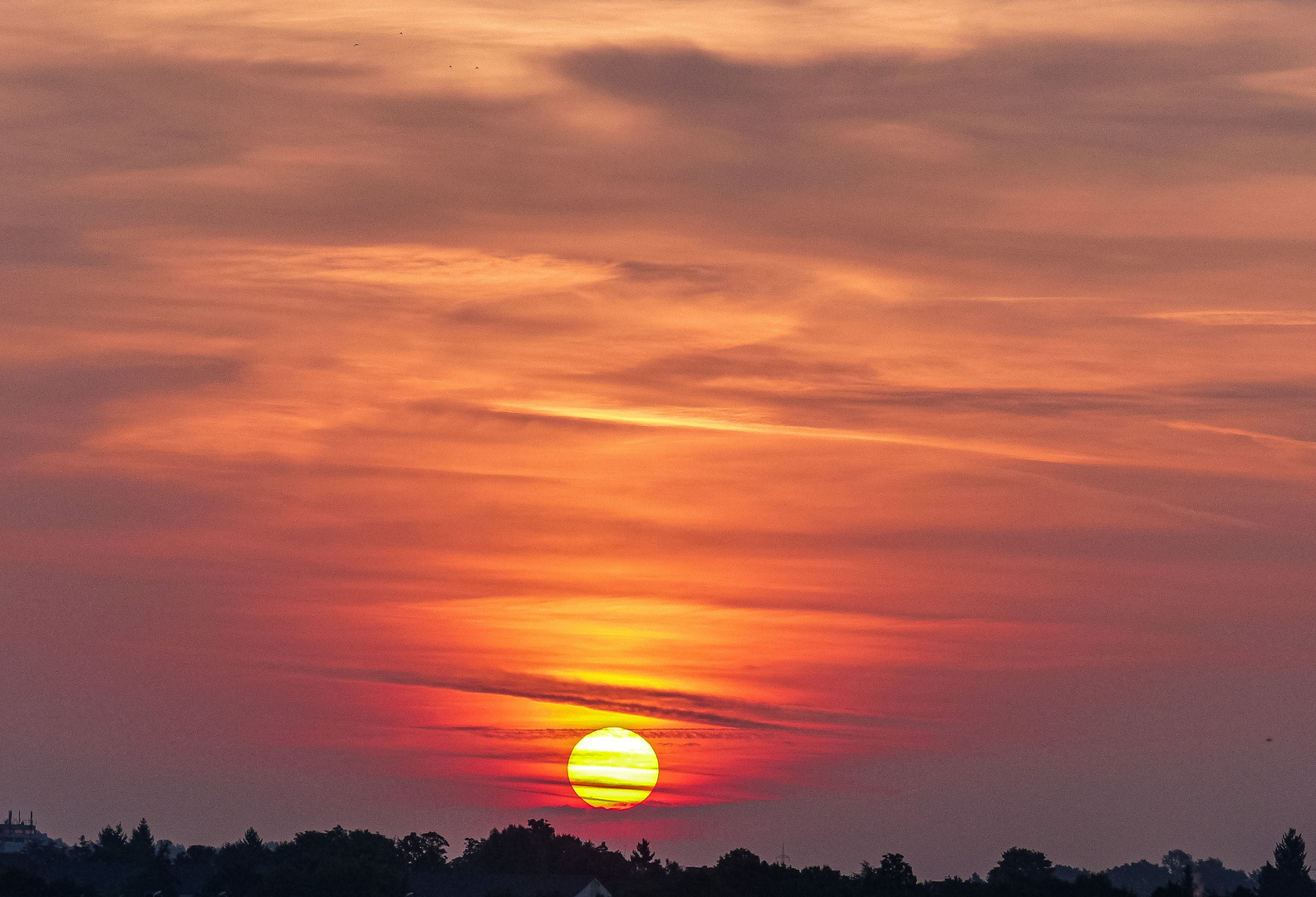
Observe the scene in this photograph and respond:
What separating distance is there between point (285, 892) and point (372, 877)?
932 cm

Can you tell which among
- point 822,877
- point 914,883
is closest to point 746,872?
point 822,877

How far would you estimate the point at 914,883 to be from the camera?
626ft

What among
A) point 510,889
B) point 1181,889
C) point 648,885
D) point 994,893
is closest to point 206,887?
point 510,889

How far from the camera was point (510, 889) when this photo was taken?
197000 millimetres

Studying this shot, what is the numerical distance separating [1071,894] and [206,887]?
94775 mm

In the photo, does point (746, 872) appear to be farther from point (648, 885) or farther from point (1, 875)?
point (1, 875)

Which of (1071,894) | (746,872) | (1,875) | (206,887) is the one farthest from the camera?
(206,887)

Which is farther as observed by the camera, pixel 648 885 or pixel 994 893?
pixel 648 885

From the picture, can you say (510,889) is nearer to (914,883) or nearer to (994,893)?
(914,883)

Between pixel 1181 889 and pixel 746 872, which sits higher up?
pixel 746 872

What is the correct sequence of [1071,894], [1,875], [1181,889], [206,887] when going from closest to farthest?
[1181,889]
[1071,894]
[1,875]
[206,887]

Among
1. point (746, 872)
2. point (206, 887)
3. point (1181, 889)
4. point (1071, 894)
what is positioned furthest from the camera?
point (206, 887)

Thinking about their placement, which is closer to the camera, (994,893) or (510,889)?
(994,893)

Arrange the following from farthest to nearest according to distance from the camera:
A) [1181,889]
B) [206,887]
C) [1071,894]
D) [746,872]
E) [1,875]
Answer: [206,887] < [746,872] < [1,875] < [1071,894] < [1181,889]
